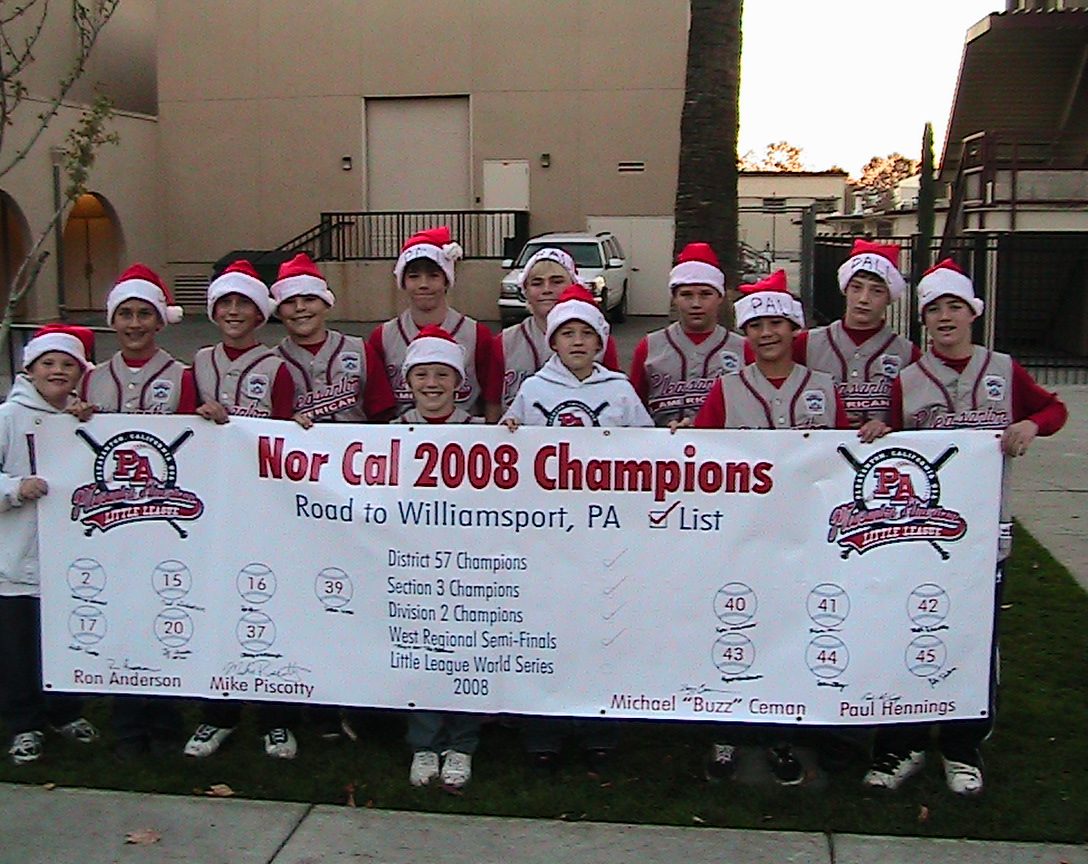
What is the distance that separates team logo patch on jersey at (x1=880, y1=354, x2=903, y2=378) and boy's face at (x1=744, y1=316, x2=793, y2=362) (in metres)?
0.56

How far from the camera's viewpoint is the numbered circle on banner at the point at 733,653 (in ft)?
15.7

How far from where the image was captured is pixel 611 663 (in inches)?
192

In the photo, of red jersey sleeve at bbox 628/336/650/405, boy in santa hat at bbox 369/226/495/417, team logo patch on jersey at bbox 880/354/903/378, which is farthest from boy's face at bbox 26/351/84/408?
team logo patch on jersey at bbox 880/354/903/378

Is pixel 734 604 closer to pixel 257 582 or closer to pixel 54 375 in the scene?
pixel 257 582

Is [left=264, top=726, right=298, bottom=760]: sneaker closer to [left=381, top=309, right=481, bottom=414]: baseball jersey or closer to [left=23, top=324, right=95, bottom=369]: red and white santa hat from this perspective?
[left=381, top=309, right=481, bottom=414]: baseball jersey

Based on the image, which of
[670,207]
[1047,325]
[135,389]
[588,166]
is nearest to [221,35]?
[588,166]

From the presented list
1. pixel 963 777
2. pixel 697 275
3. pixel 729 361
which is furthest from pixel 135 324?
pixel 963 777

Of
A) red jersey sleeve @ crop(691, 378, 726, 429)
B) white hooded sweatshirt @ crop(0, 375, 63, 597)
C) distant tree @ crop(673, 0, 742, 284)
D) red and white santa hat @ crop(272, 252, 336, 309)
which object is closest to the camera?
red jersey sleeve @ crop(691, 378, 726, 429)

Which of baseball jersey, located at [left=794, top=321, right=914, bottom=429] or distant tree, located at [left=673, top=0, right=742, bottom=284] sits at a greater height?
distant tree, located at [left=673, top=0, right=742, bottom=284]

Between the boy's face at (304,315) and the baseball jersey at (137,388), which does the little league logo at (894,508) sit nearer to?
the boy's face at (304,315)

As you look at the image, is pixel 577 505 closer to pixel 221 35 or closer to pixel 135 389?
pixel 135 389

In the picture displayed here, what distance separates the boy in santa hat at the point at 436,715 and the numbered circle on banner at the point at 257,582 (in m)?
0.73

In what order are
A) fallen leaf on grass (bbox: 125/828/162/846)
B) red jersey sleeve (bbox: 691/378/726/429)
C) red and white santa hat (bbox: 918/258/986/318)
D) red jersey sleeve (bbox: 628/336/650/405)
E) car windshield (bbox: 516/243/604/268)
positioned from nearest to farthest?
fallen leaf on grass (bbox: 125/828/162/846) → red and white santa hat (bbox: 918/258/986/318) → red jersey sleeve (bbox: 691/378/726/429) → red jersey sleeve (bbox: 628/336/650/405) → car windshield (bbox: 516/243/604/268)

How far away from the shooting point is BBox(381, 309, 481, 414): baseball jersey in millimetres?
5575
